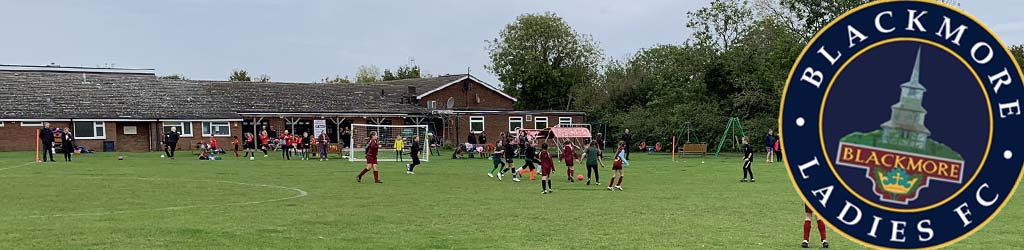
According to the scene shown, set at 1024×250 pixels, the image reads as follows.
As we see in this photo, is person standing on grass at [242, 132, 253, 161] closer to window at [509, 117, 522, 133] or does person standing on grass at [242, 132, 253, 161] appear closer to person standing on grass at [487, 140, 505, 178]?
person standing on grass at [487, 140, 505, 178]

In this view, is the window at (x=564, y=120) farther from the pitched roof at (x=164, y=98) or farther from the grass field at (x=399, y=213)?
the grass field at (x=399, y=213)

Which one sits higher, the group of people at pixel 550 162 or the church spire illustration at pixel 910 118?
the church spire illustration at pixel 910 118

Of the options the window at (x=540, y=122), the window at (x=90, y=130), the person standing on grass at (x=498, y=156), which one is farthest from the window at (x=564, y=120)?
the person standing on grass at (x=498, y=156)

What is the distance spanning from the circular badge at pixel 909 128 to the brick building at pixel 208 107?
5904 cm

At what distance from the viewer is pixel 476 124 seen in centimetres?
6956

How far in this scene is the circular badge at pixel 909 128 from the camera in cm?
345

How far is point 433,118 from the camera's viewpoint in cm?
7038

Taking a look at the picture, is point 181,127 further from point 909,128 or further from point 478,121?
point 909,128

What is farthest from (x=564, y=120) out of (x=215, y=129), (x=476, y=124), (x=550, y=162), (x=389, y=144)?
(x=550, y=162)

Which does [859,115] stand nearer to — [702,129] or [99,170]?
[99,170]

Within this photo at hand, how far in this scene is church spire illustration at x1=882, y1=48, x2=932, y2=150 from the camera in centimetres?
344

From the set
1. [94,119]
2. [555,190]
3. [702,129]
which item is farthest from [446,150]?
[555,190]

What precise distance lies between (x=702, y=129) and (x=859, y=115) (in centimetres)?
5679

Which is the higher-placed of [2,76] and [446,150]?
[2,76]
